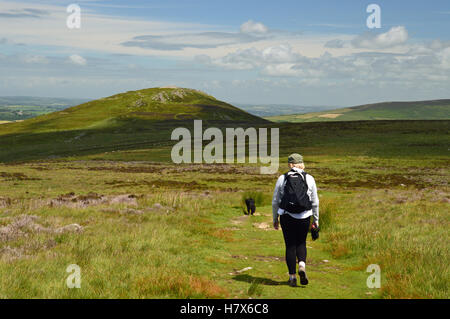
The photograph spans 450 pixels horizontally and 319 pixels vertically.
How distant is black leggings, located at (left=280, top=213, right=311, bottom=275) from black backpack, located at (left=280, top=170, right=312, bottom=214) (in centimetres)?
30

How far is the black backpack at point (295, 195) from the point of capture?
898 cm

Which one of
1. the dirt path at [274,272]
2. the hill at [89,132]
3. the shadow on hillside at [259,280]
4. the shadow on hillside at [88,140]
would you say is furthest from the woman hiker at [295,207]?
the hill at [89,132]

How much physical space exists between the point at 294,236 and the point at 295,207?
82 cm

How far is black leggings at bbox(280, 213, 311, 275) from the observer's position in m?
9.24

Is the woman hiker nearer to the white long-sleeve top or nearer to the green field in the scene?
the white long-sleeve top

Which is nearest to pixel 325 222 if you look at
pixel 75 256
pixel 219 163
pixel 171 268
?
pixel 171 268

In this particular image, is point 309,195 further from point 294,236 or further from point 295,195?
point 294,236

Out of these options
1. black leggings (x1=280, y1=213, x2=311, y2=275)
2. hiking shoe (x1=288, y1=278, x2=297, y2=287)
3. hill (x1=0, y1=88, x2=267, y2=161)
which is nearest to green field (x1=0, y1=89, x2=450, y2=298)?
hiking shoe (x1=288, y1=278, x2=297, y2=287)

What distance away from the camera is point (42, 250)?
1059 centimetres

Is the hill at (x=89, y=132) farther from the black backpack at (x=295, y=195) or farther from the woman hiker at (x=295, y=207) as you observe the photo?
the black backpack at (x=295, y=195)

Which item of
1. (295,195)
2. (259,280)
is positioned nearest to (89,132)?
(259,280)

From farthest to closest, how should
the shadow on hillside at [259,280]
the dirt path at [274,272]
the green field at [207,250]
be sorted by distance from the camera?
the shadow on hillside at [259,280] → the dirt path at [274,272] → the green field at [207,250]

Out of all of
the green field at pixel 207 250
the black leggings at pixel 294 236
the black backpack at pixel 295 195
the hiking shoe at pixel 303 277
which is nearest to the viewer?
the green field at pixel 207 250

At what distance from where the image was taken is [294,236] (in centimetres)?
936
